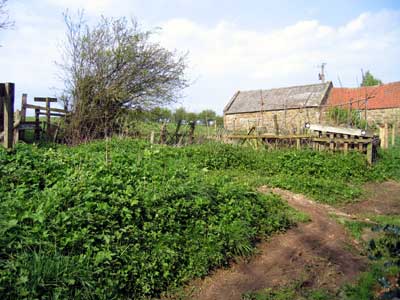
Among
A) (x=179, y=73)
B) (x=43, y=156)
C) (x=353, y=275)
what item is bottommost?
(x=353, y=275)

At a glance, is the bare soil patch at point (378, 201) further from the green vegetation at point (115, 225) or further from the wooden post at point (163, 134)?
the wooden post at point (163, 134)

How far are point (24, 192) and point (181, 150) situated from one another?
5.83m

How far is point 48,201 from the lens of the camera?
3.68m

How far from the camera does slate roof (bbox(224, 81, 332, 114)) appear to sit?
27.1m

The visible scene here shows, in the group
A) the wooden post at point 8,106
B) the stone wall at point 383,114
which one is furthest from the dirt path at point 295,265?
the stone wall at point 383,114

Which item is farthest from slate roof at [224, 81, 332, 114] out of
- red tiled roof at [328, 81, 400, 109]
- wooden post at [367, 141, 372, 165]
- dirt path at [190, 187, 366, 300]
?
dirt path at [190, 187, 366, 300]

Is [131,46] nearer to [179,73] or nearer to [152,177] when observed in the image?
[179,73]

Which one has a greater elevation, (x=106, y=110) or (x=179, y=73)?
(x=179, y=73)

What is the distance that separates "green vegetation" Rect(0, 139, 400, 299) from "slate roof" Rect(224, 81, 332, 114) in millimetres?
21012

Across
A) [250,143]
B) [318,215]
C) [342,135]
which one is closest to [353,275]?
[318,215]

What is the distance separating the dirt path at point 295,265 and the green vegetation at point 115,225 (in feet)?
0.60

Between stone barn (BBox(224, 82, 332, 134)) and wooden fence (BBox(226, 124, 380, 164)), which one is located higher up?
stone barn (BBox(224, 82, 332, 134))

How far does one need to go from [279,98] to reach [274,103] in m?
0.72

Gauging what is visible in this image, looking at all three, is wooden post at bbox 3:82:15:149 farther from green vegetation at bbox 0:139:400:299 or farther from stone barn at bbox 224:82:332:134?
stone barn at bbox 224:82:332:134
